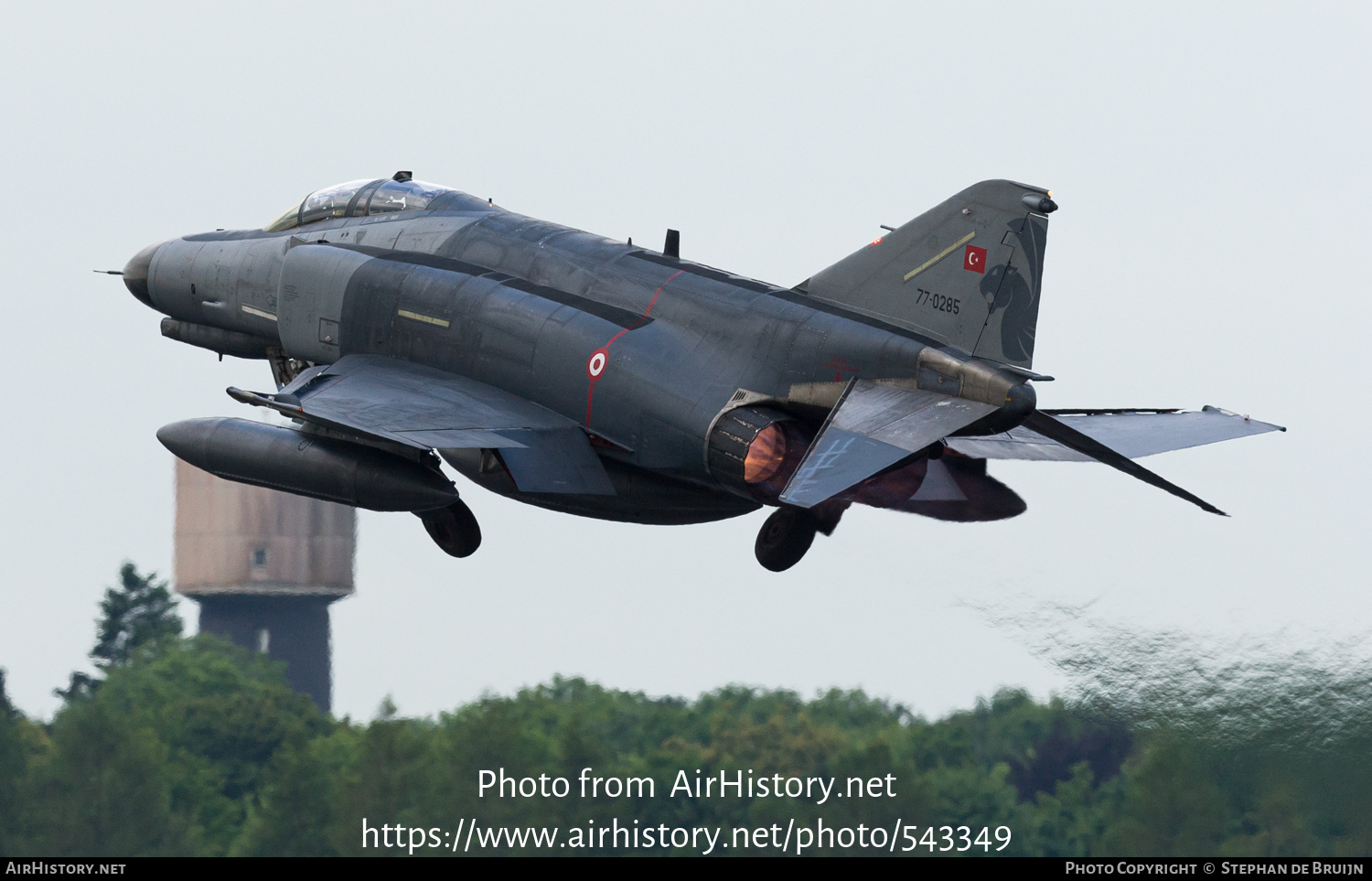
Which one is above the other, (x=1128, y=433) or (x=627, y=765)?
A: (x=1128, y=433)

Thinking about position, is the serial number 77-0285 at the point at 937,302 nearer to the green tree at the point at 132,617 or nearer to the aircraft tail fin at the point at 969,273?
the aircraft tail fin at the point at 969,273

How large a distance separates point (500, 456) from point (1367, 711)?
11198 millimetres

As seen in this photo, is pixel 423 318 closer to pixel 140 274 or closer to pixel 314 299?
pixel 314 299

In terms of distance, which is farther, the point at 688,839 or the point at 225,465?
the point at 688,839

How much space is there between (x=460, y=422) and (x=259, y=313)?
17.7 feet

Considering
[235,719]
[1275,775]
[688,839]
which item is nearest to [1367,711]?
[1275,775]

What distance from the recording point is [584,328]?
24.7 metres

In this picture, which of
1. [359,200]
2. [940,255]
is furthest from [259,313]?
[940,255]

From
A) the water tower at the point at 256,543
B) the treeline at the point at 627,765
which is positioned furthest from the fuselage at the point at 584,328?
the water tower at the point at 256,543

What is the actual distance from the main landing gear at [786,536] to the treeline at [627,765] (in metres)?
4.67

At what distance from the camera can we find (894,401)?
872 inches

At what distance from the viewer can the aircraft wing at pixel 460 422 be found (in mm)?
24094

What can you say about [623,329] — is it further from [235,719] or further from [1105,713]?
[235,719]

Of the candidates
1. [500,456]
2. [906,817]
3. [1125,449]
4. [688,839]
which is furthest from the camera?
[688,839]
